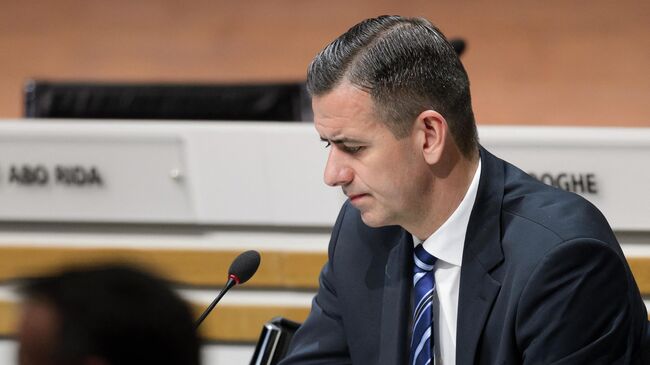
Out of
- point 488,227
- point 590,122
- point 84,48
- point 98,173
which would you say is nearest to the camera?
point 488,227

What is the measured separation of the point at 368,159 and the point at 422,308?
0.95 feet

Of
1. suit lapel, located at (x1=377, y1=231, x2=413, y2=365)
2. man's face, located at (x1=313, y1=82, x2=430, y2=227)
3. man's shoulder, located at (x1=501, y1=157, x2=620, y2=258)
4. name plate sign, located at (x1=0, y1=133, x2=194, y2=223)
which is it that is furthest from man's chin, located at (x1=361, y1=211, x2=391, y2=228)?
name plate sign, located at (x1=0, y1=133, x2=194, y2=223)

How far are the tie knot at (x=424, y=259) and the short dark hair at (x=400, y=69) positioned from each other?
0.77ft

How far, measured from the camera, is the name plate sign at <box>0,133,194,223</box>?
3.17 metres

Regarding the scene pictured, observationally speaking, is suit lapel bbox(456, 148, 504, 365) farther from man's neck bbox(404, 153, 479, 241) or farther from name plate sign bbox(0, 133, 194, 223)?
name plate sign bbox(0, 133, 194, 223)

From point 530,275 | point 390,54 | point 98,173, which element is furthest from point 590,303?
point 98,173

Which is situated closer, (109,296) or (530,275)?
(109,296)

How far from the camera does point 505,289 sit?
195 cm

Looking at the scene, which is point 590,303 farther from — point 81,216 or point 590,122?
point 590,122

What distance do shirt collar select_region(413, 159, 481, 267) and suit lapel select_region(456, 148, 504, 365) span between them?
0.03m

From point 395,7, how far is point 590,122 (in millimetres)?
1202

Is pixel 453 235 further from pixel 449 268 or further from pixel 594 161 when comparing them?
pixel 594 161

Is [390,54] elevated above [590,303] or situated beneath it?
elevated above

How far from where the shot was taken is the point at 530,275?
6.23ft
